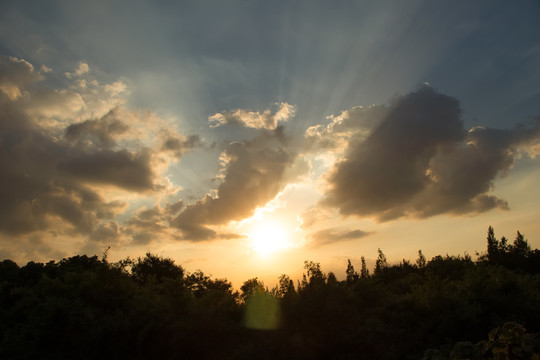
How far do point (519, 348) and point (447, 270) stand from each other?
6335 centimetres

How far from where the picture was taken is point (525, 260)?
73.6 m

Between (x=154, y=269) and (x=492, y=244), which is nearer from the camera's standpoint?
(x=154, y=269)

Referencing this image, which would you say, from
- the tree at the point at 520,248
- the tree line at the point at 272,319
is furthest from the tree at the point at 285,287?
the tree at the point at 520,248

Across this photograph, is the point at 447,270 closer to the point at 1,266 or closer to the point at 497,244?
the point at 497,244

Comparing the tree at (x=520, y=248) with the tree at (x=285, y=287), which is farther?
the tree at (x=520, y=248)

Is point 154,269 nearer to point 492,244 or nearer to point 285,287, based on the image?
point 285,287

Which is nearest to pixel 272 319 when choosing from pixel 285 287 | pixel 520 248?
pixel 285 287

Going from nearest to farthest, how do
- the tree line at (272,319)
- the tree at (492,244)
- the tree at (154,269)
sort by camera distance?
the tree line at (272,319) → the tree at (154,269) → the tree at (492,244)

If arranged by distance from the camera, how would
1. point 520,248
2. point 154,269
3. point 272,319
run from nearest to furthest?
point 272,319
point 154,269
point 520,248

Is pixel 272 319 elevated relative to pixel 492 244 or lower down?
lower down

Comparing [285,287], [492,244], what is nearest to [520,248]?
[492,244]

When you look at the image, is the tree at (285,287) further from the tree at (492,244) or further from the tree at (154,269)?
the tree at (492,244)

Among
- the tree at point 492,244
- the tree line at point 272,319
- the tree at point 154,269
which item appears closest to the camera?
the tree line at point 272,319

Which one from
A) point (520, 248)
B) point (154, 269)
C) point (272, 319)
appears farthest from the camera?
point (520, 248)
